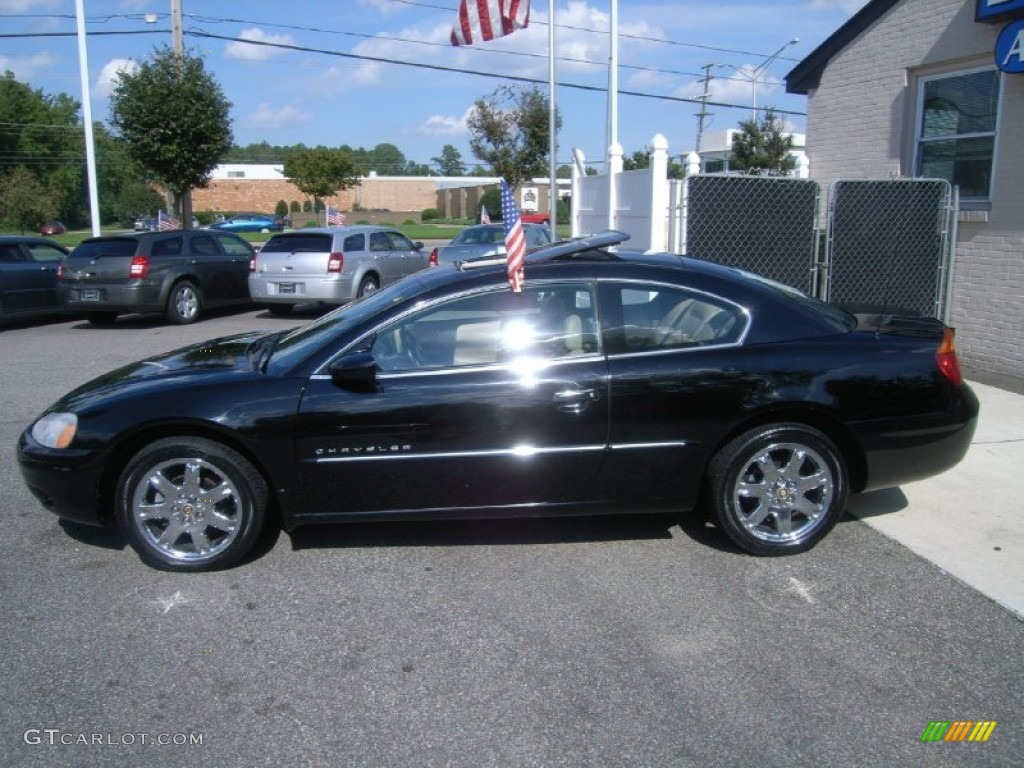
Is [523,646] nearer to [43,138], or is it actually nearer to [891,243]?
[891,243]

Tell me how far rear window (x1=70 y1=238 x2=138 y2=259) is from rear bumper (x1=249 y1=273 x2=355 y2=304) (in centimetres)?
204

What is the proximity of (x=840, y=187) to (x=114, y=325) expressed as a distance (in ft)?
37.5

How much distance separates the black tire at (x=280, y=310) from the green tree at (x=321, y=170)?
5044 centimetres

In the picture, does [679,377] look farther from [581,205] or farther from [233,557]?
[581,205]

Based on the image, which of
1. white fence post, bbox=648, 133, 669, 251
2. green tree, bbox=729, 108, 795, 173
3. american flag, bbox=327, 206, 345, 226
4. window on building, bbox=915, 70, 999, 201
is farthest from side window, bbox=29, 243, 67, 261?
green tree, bbox=729, 108, 795, 173

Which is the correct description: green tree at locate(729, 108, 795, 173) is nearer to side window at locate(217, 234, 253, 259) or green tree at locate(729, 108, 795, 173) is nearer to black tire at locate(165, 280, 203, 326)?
side window at locate(217, 234, 253, 259)

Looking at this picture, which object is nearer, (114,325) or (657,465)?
(657,465)

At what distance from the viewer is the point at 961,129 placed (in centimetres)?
897

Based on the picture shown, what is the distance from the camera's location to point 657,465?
432 cm

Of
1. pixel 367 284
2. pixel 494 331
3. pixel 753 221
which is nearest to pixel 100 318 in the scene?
pixel 367 284

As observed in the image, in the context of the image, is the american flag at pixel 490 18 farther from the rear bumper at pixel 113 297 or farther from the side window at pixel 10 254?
the side window at pixel 10 254

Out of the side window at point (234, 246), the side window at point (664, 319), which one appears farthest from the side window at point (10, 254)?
the side window at point (664, 319)

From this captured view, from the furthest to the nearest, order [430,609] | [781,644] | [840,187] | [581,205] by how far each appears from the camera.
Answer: [581,205] → [840,187] → [430,609] → [781,644]

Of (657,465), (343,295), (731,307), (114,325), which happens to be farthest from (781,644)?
(114,325)
